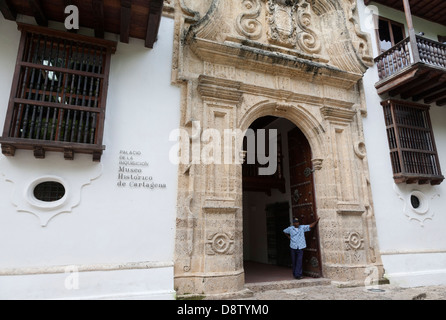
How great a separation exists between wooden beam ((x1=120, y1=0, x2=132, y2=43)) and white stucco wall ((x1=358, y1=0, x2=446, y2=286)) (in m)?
5.62

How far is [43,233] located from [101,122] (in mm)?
1846

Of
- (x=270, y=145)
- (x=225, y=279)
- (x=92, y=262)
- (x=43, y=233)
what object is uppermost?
(x=270, y=145)

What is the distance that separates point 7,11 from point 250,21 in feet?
14.9

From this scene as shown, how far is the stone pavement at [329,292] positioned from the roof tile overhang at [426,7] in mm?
7300

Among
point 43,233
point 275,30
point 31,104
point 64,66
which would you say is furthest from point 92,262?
point 275,30

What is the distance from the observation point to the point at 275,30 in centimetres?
682

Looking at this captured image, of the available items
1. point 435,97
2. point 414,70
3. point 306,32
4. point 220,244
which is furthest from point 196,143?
point 435,97

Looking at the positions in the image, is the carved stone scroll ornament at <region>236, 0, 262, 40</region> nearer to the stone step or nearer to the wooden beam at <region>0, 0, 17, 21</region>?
the wooden beam at <region>0, 0, 17, 21</region>

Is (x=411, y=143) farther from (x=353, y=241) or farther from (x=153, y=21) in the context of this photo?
(x=153, y=21)

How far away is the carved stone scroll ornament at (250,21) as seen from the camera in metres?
6.59

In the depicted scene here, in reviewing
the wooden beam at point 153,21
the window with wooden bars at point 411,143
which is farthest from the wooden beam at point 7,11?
the window with wooden bars at point 411,143

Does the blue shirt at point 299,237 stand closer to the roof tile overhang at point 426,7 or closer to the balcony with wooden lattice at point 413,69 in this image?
the balcony with wooden lattice at point 413,69

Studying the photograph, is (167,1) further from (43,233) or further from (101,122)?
(43,233)

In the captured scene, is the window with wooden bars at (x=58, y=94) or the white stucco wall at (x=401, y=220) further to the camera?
the white stucco wall at (x=401, y=220)
